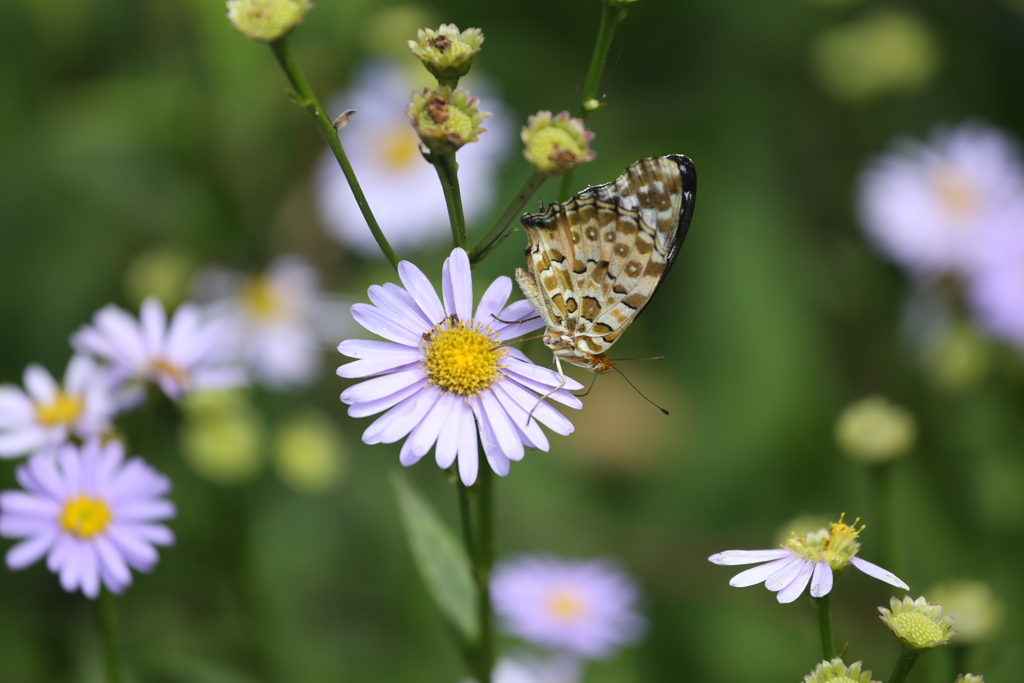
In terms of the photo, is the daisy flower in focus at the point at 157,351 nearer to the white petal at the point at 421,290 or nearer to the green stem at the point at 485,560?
the white petal at the point at 421,290

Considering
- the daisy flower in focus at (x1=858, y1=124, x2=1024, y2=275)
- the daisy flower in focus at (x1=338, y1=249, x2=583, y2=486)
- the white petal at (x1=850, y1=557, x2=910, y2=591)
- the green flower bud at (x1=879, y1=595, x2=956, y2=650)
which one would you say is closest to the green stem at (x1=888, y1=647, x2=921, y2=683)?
the green flower bud at (x1=879, y1=595, x2=956, y2=650)

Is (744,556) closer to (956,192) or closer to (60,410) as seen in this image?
(60,410)

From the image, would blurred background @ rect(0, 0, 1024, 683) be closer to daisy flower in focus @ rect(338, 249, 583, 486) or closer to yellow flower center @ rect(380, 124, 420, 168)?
yellow flower center @ rect(380, 124, 420, 168)

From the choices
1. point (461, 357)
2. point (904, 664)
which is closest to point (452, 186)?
point (461, 357)

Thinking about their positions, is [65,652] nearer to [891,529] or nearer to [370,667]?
[370,667]

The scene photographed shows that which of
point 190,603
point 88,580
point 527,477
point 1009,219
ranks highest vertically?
point 1009,219

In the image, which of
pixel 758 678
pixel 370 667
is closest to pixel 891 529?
pixel 758 678
